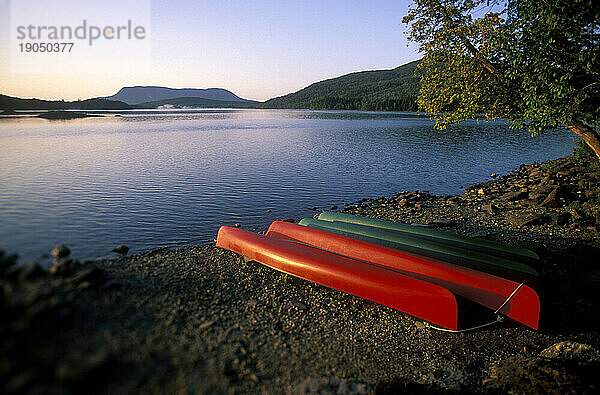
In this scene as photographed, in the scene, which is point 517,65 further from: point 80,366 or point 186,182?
point 186,182

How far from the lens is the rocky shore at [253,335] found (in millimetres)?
3004

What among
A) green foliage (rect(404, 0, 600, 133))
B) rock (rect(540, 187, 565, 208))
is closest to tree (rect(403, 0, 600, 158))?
green foliage (rect(404, 0, 600, 133))

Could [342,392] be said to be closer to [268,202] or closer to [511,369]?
[511,369]

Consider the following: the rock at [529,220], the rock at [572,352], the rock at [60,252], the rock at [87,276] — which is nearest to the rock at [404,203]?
the rock at [529,220]

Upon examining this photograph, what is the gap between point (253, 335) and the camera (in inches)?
234

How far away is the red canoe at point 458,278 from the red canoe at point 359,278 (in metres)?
0.49

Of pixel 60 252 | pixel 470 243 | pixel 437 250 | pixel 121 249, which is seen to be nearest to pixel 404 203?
pixel 470 243

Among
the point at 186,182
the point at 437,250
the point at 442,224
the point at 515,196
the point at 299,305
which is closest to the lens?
the point at 299,305

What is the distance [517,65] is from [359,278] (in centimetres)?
839

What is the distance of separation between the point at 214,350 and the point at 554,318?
657cm

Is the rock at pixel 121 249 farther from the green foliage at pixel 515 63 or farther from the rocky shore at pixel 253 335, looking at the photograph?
the green foliage at pixel 515 63

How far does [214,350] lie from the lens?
5164 millimetres

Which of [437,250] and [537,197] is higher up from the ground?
[537,197]

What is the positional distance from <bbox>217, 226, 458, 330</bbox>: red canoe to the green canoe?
52.1 inches
